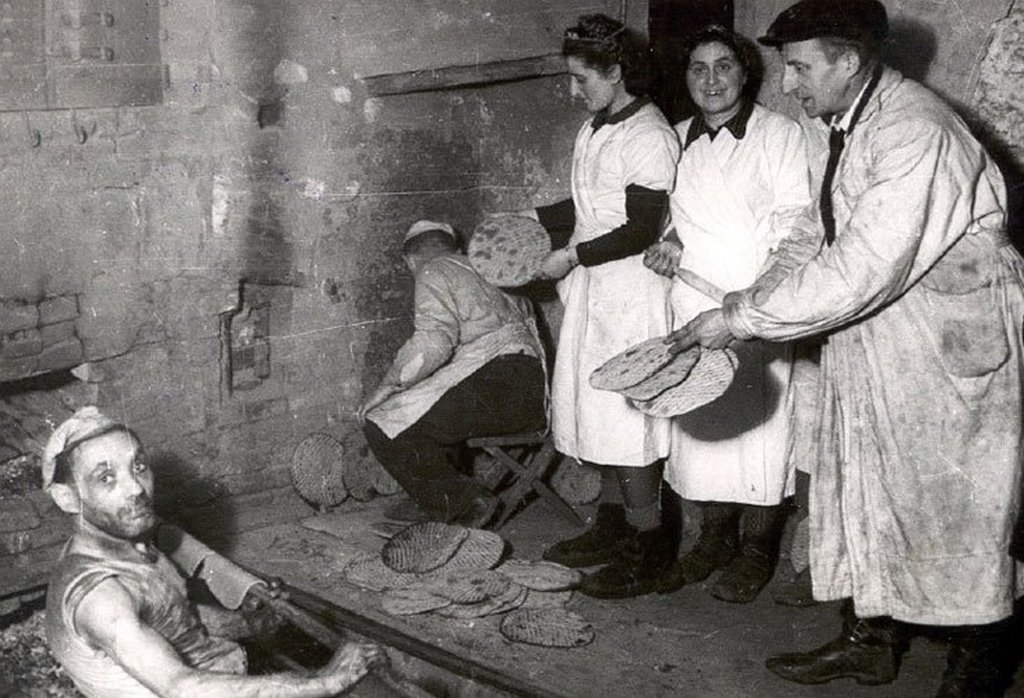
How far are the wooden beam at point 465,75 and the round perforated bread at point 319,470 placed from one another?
191 cm

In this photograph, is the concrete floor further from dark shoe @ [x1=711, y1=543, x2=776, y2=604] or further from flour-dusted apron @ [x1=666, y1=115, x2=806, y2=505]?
flour-dusted apron @ [x1=666, y1=115, x2=806, y2=505]

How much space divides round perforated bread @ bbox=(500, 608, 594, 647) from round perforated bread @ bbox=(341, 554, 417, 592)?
607 millimetres

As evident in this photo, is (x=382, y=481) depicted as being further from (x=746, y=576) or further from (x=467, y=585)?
(x=746, y=576)

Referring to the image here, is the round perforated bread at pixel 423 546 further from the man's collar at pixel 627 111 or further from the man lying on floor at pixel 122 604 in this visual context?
the man's collar at pixel 627 111

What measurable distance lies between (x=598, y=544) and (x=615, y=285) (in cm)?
124

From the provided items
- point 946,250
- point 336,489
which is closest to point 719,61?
point 946,250

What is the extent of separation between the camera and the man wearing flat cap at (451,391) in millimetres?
5359

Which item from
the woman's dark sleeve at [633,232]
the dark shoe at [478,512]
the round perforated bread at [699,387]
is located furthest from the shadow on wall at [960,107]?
the dark shoe at [478,512]

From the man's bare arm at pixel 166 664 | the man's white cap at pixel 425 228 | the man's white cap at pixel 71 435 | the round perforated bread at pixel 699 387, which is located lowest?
the man's bare arm at pixel 166 664

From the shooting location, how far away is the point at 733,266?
14.9 feet

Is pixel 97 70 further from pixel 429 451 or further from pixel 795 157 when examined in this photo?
pixel 795 157

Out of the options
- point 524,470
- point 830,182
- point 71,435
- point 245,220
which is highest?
point 830,182

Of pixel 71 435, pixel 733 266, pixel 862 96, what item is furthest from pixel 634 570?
pixel 71 435

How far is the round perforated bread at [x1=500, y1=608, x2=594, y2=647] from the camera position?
4324 millimetres
